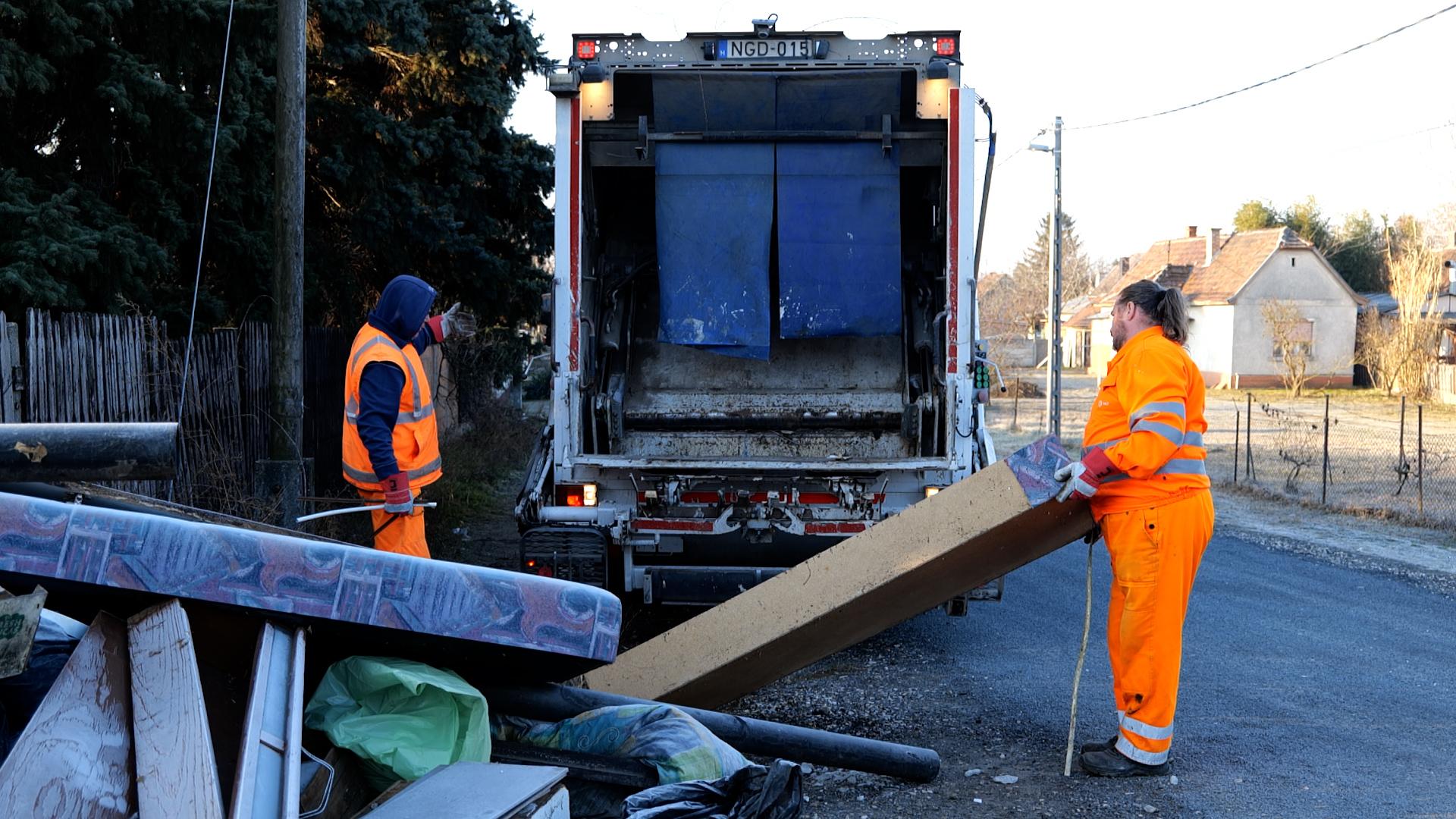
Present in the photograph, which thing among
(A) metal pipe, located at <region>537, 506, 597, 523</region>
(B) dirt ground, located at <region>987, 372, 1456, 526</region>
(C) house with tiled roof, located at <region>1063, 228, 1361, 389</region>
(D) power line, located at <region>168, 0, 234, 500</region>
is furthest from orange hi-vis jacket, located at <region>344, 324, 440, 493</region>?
(C) house with tiled roof, located at <region>1063, 228, 1361, 389</region>

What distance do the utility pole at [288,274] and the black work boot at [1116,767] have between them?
4266 millimetres

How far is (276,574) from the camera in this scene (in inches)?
110

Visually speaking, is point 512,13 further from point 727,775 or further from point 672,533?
point 727,775

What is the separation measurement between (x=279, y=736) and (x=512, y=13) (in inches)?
384

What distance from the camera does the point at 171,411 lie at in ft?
22.3

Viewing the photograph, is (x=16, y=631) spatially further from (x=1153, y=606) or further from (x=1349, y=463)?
(x=1349, y=463)

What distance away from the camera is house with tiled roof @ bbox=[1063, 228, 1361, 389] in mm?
40125

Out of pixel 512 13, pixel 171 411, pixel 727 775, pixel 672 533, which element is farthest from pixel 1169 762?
pixel 512 13

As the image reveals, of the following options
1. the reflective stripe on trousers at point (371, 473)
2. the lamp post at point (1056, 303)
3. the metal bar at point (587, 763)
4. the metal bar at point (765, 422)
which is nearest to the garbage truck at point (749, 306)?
the metal bar at point (765, 422)

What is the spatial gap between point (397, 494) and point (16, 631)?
2.44 meters

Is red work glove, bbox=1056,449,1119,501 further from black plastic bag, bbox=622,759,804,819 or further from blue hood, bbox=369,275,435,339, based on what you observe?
blue hood, bbox=369,275,435,339

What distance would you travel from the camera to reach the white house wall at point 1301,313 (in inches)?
1577

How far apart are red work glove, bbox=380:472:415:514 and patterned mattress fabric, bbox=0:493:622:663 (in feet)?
6.24

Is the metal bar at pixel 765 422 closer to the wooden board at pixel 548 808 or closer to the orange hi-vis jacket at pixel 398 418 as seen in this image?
the orange hi-vis jacket at pixel 398 418
